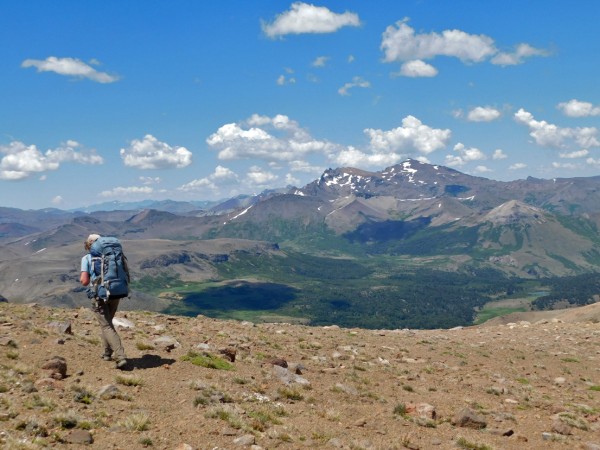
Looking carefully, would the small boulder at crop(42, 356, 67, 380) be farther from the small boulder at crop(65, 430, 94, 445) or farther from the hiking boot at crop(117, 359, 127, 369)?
the small boulder at crop(65, 430, 94, 445)

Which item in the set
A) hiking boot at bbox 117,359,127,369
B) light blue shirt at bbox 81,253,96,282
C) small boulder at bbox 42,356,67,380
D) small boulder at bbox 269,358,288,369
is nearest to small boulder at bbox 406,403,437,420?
small boulder at bbox 269,358,288,369

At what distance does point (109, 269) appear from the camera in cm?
1675

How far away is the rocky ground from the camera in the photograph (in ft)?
39.3

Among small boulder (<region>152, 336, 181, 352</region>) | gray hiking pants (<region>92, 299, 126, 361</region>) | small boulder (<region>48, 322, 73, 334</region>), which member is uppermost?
gray hiking pants (<region>92, 299, 126, 361</region>)

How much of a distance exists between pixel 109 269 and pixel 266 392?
6906 millimetres

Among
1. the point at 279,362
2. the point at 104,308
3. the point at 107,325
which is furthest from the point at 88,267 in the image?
the point at 279,362

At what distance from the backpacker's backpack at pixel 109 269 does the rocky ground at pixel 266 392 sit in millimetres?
2584

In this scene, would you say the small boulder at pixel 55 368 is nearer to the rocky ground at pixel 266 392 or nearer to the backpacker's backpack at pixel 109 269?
the rocky ground at pixel 266 392

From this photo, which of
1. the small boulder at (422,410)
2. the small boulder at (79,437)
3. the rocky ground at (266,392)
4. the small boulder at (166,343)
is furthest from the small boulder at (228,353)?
the small boulder at (79,437)

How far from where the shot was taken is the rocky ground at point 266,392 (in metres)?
12.0

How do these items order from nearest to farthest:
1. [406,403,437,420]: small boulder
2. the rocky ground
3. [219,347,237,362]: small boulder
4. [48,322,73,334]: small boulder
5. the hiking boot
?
the rocky ground, [406,403,437,420]: small boulder, the hiking boot, [219,347,237,362]: small boulder, [48,322,73,334]: small boulder

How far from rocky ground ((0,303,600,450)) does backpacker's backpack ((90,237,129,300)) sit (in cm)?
258

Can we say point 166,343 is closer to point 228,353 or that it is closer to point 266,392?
point 228,353

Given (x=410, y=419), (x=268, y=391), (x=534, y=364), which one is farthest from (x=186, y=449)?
(x=534, y=364)
